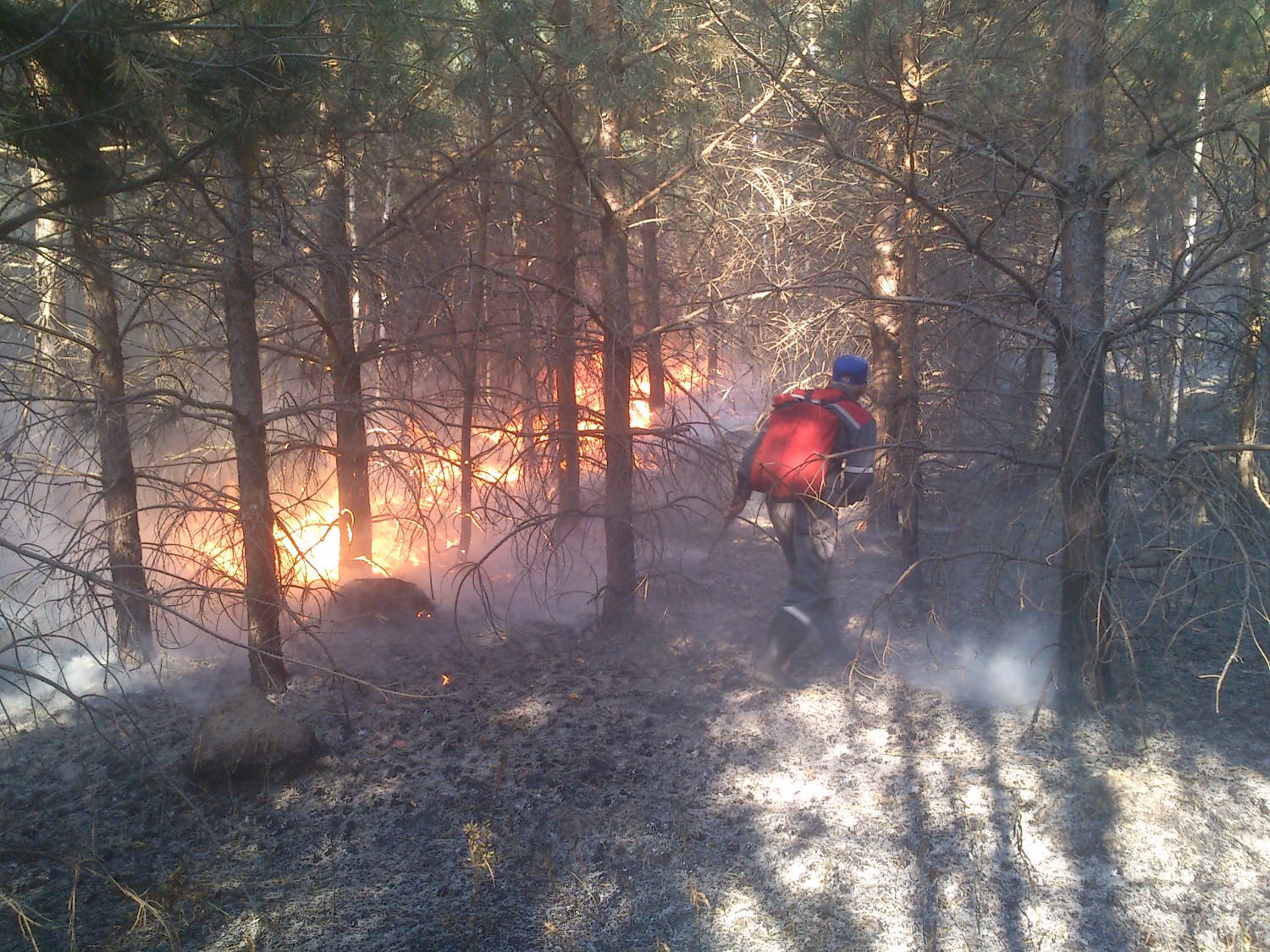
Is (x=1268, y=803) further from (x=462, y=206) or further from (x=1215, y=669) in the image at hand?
(x=462, y=206)

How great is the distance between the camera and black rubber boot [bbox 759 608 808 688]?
20.9ft

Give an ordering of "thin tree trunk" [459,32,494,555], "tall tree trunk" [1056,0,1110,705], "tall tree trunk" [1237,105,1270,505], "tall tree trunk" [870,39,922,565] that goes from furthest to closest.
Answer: "tall tree trunk" [870,39,922,565] < "thin tree trunk" [459,32,494,555] < "tall tree trunk" [1056,0,1110,705] < "tall tree trunk" [1237,105,1270,505]

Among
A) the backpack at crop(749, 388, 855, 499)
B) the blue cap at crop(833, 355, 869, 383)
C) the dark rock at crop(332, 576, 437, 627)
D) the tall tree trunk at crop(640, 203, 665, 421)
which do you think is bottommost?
the dark rock at crop(332, 576, 437, 627)

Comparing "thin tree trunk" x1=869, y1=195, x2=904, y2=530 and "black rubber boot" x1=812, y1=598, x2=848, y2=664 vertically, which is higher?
"thin tree trunk" x1=869, y1=195, x2=904, y2=530

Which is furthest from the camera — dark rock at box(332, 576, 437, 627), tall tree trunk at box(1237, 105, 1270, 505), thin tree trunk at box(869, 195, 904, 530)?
dark rock at box(332, 576, 437, 627)

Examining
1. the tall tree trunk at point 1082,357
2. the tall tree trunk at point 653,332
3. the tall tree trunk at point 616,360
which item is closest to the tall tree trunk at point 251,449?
the tall tree trunk at point 616,360

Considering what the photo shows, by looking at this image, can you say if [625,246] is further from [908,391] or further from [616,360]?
[908,391]

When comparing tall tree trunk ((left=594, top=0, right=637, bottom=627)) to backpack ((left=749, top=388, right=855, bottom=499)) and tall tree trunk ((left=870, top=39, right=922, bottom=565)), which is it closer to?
backpack ((left=749, top=388, right=855, bottom=499))

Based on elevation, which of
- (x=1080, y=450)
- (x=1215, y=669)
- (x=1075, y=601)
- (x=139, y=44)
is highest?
(x=139, y=44)

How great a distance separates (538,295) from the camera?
768 centimetres

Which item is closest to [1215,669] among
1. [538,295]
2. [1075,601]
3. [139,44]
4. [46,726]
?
[1075,601]

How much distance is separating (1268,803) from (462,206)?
772 centimetres

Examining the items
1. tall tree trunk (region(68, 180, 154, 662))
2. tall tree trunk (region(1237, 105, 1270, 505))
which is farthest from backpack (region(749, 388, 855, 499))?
tall tree trunk (region(68, 180, 154, 662))

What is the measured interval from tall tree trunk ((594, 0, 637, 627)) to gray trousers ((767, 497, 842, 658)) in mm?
1241
